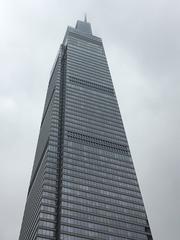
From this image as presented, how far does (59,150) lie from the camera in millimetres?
154625

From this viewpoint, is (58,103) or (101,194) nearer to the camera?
(101,194)

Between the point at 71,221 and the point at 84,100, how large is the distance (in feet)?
236

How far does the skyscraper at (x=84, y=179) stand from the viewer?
126 m

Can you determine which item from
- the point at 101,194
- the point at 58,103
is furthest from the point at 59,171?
the point at 58,103

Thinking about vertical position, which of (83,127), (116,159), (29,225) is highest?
(83,127)

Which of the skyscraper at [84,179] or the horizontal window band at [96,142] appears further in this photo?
the horizontal window band at [96,142]

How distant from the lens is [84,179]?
5576 inches

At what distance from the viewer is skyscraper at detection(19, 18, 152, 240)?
126188mm

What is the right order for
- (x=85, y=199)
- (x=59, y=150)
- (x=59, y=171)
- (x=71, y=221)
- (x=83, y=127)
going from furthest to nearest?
(x=83, y=127), (x=59, y=150), (x=59, y=171), (x=85, y=199), (x=71, y=221)

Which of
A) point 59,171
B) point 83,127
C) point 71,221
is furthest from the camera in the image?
point 83,127

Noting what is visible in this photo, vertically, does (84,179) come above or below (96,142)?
below

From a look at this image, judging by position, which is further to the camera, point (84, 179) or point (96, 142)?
point (96, 142)

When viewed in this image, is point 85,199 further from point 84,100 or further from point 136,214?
point 84,100

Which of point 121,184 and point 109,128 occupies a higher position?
point 109,128
